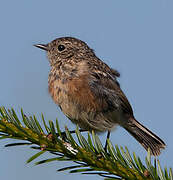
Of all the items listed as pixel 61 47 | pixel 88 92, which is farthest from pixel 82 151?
pixel 61 47

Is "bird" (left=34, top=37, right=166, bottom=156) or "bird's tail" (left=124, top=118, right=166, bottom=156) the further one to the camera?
"bird's tail" (left=124, top=118, right=166, bottom=156)

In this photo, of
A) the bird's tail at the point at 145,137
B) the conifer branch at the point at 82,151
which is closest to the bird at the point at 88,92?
the bird's tail at the point at 145,137

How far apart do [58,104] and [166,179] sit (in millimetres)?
2514

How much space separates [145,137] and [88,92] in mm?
1210

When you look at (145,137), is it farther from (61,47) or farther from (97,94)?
(61,47)

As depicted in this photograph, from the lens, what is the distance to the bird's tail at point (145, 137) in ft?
15.8

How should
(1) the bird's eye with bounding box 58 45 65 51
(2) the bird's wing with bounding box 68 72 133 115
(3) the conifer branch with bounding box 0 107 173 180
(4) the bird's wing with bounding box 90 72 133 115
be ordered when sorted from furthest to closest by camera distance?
1. (1) the bird's eye with bounding box 58 45 65 51
2. (4) the bird's wing with bounding box 90 72 133 115
3. (2) the bird's wing with bounding box 68 72 133 115
4. (3) the conifer branch with bounding box 0 107 173 180

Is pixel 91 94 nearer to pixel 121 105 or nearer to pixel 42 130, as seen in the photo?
pixel 121 105

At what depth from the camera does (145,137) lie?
506 centimetres

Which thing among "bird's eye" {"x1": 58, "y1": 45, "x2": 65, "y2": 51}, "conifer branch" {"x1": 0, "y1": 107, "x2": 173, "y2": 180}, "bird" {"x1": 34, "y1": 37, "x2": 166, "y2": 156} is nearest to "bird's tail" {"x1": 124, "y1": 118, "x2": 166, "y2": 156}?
"bird" {"x1": 34, "y1": 37, "x2": 166, "y2": 156}

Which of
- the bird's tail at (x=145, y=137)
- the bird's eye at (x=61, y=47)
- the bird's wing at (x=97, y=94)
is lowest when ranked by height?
the bird's tail at (x=145, y=137)

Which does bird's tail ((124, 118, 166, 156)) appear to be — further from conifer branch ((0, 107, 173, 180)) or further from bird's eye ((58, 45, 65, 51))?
conifer branch ((0, 107, 173, 180))

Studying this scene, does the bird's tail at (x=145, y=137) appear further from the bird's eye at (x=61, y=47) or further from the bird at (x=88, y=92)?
the bird's eye at (x=61, y=47)

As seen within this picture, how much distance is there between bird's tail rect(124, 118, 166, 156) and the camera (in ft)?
15.8
